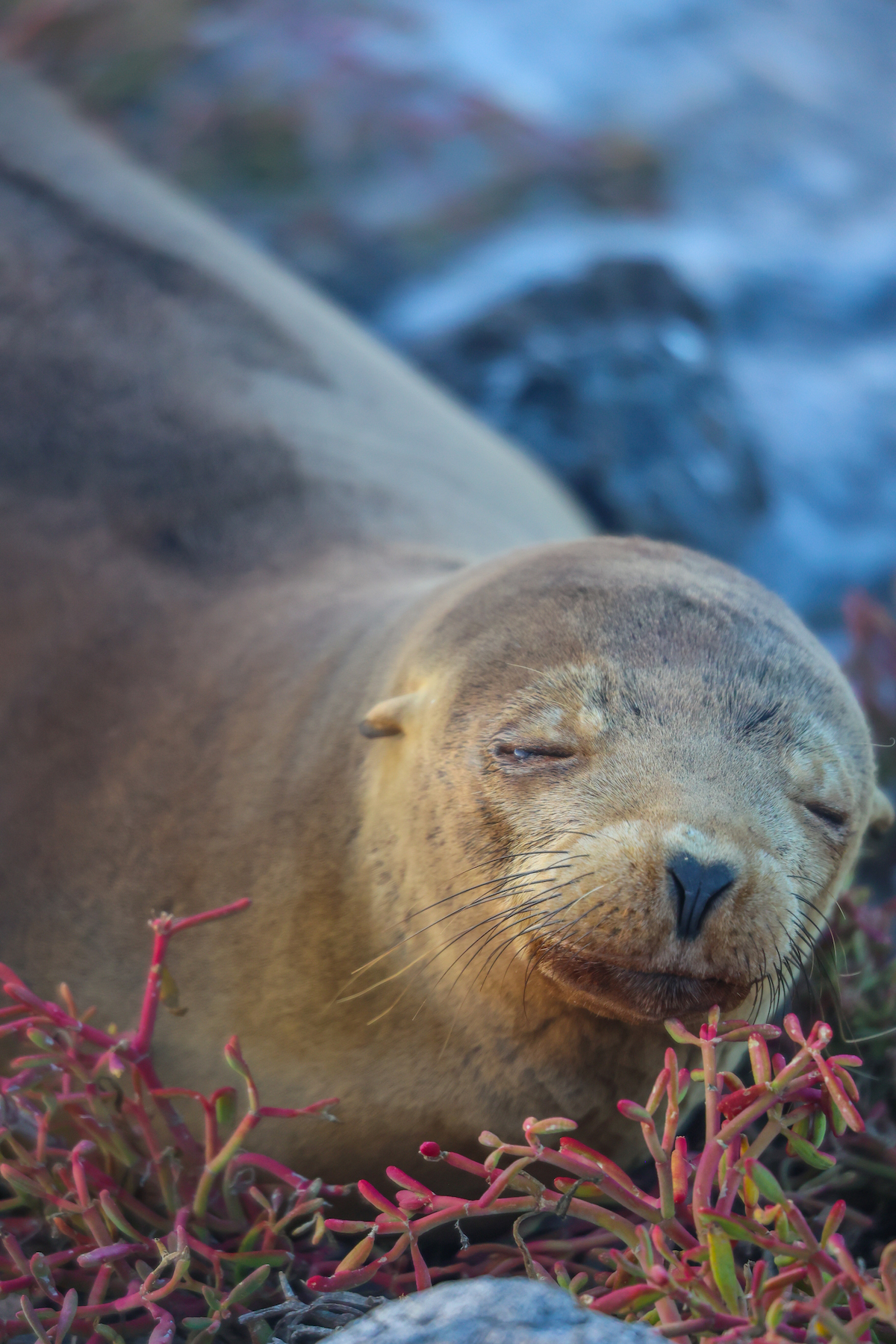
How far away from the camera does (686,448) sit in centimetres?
531

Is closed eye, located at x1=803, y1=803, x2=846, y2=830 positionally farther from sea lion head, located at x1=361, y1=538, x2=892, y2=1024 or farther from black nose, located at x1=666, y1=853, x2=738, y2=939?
black nose, located at x1=666, y1=853, x2=738, y2=939

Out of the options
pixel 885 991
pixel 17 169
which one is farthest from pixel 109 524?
pixel 885 991

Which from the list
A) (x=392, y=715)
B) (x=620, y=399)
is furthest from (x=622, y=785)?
(x=620, y=399)

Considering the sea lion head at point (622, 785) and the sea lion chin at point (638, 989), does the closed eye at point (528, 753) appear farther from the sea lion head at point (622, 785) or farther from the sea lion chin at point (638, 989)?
the sea lion chin at point (638, 989)

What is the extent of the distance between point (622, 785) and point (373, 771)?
564 mm

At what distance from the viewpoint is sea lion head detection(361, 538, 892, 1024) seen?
5.50ft

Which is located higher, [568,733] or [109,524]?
[109,524]

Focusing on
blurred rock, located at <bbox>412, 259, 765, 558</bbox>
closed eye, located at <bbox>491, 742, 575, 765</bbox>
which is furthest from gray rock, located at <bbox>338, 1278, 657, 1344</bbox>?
blurred rock, located at <bbox>412, 259, 765, 558</bbox>

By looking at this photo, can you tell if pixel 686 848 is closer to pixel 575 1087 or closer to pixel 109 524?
pixel 575 1087

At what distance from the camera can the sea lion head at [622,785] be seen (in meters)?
1.68

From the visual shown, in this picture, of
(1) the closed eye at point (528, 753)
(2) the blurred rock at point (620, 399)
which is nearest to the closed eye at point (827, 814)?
(1) the closed eye at point (528, 753)

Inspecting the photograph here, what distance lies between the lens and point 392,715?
208cm

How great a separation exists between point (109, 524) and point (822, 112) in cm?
798

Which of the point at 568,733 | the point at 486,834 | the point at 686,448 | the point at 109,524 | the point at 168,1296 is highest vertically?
the point at 686,448
